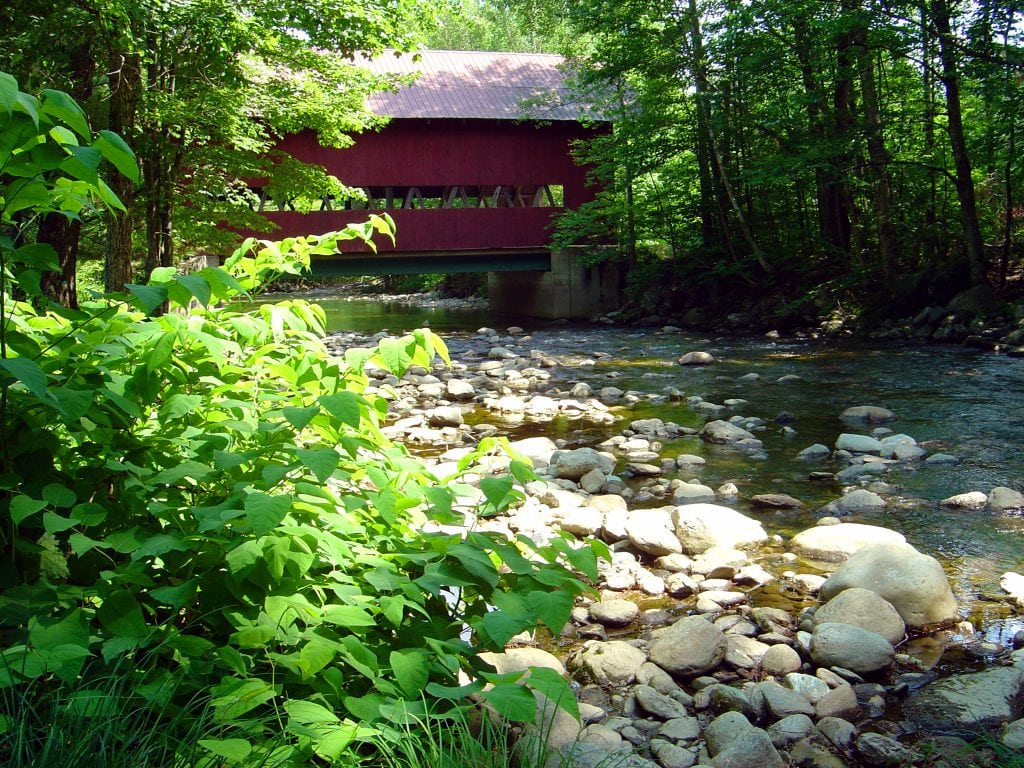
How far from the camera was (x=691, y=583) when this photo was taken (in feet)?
12.0

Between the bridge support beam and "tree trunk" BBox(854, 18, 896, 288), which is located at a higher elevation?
"tree trunk" BBox(854, 18, 896, 288)

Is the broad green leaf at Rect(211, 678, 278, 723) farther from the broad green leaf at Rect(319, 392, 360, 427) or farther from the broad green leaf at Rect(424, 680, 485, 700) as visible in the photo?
the broad green leaf at Rect(319, 392, 360, 427)

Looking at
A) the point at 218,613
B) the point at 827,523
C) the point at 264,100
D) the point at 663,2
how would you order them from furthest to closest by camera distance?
the point at 663,2, the point at 264,100, the point at 827,523, the point at 218,613

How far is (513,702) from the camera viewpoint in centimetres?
137

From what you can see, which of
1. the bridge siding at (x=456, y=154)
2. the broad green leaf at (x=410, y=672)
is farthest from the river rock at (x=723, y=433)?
the bridge siding at (x=456, y=154)

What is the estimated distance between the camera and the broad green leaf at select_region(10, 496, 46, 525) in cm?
131

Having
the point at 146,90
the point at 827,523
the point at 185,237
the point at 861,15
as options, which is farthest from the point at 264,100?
the point at 861,15

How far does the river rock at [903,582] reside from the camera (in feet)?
10.5

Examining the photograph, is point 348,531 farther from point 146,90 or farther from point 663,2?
point 663,2

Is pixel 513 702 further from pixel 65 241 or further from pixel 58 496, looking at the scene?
pixel 65 241

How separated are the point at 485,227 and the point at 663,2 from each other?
564 centimetres

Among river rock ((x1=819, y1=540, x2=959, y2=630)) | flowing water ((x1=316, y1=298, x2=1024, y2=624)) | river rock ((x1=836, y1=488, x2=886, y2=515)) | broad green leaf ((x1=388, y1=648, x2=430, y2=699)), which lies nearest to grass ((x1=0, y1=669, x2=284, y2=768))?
broad green leaf ((x1=388, y1=648, x2=430, y2=699))

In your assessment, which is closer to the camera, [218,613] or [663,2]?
[218,613]

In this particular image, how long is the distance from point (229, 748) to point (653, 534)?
303cm
